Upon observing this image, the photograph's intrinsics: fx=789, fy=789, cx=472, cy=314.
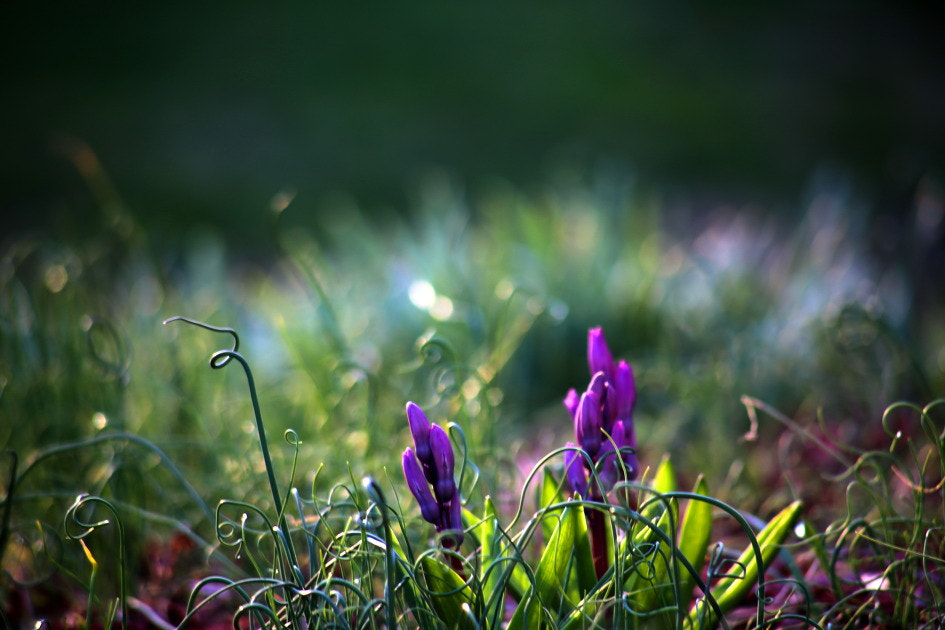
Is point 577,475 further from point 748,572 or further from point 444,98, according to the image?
point 444,98

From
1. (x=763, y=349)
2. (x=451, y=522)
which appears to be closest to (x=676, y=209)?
(x=763, y=349)

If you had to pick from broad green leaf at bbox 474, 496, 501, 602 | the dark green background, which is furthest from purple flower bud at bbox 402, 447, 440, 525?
the dark green background

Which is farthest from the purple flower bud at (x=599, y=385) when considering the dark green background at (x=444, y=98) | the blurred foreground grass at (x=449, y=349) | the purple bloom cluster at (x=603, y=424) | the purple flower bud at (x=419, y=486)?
the dark green background at (x=444, y=98)

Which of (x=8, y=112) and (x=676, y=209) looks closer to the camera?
(x=676, y=209)

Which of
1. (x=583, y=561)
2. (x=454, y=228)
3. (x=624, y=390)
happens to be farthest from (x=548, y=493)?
(x=454, y=228)

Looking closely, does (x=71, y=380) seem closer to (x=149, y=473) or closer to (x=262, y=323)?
(x=149, y=473)

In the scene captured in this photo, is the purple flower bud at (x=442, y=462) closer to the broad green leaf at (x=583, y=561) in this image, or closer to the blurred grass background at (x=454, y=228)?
the broad green leaf at (x=583, y=561)

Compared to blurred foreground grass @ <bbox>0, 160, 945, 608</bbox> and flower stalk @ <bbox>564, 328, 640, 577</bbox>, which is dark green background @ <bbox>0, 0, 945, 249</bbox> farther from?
flower stalk @ <bbox>564, 328, 640, 577</bbox>
